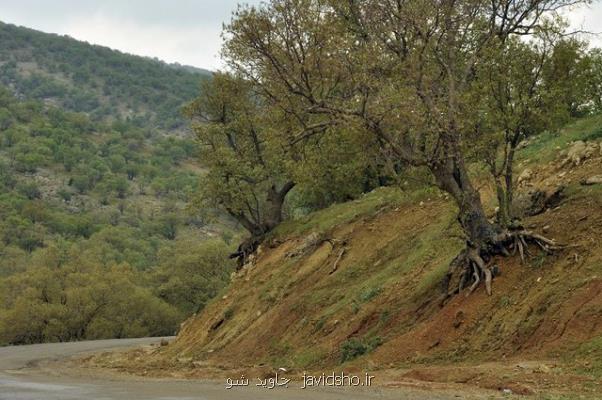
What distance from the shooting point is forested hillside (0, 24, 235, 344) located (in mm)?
65375

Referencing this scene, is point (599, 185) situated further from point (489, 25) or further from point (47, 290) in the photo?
point (47, 290)

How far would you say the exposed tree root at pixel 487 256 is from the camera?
17.8 m

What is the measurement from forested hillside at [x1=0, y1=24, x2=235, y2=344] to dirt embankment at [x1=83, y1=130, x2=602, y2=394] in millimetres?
12423

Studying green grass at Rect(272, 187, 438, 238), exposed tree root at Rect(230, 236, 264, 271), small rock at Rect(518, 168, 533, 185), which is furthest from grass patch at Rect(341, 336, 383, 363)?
exposed tree root at Rect(230, 236, 264, 271)

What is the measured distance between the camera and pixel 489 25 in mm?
20375

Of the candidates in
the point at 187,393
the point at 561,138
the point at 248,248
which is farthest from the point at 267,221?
the point at 187,393

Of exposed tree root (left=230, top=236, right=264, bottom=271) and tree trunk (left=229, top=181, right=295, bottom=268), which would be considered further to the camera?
tree trunk (left=229, top=181, right=295, bottom=268)

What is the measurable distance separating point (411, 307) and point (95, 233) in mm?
99314

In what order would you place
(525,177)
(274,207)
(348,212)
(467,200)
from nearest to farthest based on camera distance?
(467,200)
(525,177)
(348,212)
(274,207)

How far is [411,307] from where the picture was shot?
785 inches

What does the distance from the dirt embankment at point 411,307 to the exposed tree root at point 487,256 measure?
25 cm

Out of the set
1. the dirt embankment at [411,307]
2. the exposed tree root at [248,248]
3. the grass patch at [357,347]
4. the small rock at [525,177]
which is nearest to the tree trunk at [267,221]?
the exposed tree root at [248,248]

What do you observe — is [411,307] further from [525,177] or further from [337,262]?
[337,262]

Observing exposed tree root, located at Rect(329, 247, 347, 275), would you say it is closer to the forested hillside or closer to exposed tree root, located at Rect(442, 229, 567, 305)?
exposed tree root, located at Rect(442, 229, 567, 305)
